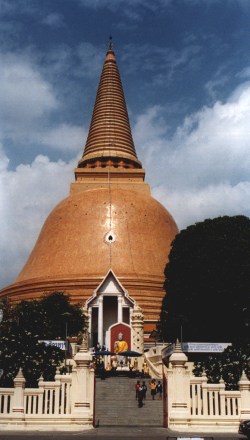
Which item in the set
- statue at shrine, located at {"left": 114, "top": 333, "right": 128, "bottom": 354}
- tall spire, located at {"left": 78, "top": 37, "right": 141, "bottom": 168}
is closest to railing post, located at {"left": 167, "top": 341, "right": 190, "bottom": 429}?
statue at shrine, located at {"left": 114, "top": 333, "right": 128, "bottom": 354}

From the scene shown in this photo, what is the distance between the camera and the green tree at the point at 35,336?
79.9ft

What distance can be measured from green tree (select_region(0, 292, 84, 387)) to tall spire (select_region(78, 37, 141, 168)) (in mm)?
22175

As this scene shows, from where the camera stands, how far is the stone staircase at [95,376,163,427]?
21.5m

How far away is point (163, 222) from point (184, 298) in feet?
66.0

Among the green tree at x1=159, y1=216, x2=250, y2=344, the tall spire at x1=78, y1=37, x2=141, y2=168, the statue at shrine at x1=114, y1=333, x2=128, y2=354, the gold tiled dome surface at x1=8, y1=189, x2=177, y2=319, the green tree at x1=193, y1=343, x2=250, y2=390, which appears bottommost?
the green tree at x1=193, y1=343, x2=250, y2=390

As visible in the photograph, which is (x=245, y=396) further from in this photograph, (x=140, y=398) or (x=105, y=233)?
(x=105, y=233)

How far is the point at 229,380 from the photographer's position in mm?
22547

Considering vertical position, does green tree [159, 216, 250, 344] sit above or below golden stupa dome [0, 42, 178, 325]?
below

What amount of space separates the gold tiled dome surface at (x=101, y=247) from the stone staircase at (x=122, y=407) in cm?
1723

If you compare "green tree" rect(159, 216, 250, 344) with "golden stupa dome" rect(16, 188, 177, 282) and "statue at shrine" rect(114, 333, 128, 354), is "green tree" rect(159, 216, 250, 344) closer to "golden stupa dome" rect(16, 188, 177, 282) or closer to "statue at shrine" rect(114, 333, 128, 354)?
"statue at shrine" rect(114, 333, 128, 354)

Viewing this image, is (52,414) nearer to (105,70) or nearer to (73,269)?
(73,269)

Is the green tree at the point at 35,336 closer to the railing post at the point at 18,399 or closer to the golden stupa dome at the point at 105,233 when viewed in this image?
the railing post at the point at 18,399

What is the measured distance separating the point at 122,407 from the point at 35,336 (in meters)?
5.76

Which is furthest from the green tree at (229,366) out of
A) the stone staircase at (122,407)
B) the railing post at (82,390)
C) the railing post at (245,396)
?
the railing post at (82,390)
